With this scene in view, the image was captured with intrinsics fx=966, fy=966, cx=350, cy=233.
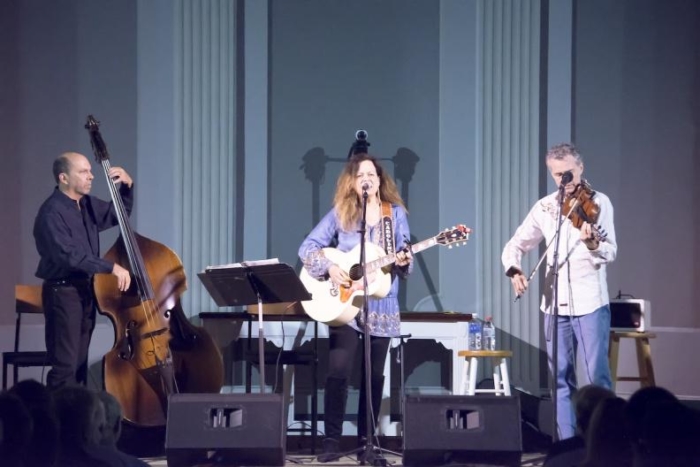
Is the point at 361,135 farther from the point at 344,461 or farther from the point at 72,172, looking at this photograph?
the point at 344,461

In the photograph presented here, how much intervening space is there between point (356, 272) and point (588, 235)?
1251mm

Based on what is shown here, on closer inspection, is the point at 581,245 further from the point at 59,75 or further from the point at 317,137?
the point at 59,75

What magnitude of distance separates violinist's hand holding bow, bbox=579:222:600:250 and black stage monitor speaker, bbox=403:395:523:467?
3.31ft

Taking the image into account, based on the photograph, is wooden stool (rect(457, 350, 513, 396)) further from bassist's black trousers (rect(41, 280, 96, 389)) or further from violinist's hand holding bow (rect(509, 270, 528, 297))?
bassist's black trousers (rect(41, 280, 96, 389))

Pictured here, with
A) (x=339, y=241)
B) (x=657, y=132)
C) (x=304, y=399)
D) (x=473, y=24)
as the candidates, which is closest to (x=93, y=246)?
(x=339, y=241)

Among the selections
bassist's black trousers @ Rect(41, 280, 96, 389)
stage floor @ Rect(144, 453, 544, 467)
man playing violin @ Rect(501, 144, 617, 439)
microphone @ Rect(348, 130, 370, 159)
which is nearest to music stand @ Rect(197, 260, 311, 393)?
stage floor @ Rect(144, 453, 544, 467)

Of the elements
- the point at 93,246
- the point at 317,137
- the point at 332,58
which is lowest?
the point at 93,246

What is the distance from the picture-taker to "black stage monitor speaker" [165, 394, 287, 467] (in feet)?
14.3

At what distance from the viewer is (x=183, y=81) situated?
22.6 feet

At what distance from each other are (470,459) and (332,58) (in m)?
3.67

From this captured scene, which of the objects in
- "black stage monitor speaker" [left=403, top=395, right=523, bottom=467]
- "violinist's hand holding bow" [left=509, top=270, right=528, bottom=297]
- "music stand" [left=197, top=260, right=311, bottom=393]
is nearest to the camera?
"black stage monitor speaker" [left=403, top=395, right=523, bottom=467]

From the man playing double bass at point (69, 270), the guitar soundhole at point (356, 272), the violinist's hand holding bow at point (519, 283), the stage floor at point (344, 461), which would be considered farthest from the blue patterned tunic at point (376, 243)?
the man playing double bass at point (69, 270)

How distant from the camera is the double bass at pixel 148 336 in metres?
5.28

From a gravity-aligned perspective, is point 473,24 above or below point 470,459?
above
